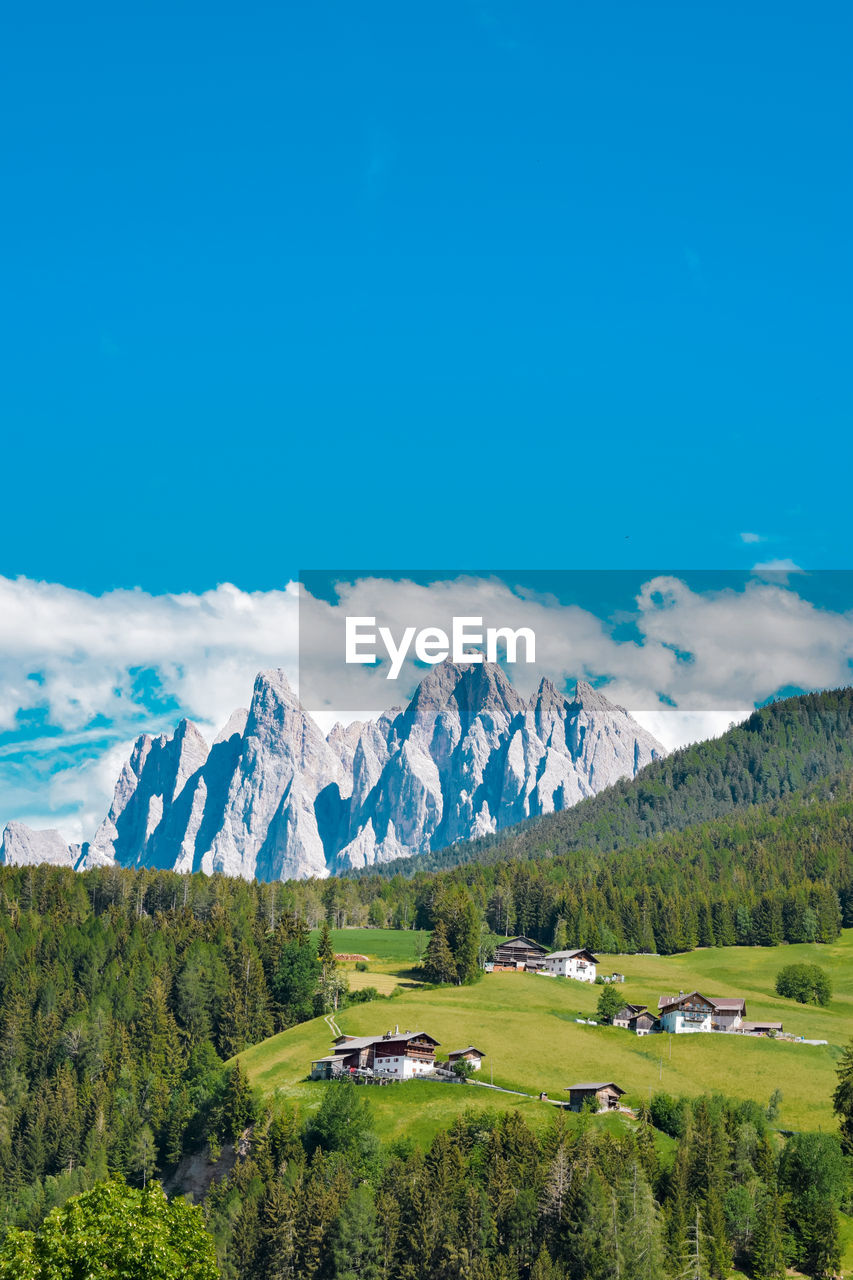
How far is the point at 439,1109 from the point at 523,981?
174 feet

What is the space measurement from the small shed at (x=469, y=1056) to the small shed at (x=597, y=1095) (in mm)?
12734

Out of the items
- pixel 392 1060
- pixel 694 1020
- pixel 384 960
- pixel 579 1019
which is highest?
pixel 384 960

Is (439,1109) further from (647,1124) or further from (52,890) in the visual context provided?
(52,890)

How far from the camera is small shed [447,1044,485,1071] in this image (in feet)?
380

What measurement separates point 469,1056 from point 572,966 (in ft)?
171

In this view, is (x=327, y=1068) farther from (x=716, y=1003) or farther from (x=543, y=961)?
(x=543, y=961)

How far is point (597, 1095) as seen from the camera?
10481cm

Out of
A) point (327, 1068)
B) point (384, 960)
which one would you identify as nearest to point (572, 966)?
point (384, 960)

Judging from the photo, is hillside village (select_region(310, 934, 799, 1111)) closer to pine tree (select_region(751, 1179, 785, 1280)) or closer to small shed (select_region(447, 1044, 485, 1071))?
small shed (select_region(447, 1044, 485, 1071))

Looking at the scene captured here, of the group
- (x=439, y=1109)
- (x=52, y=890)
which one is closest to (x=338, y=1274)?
(x=439, y=1109)

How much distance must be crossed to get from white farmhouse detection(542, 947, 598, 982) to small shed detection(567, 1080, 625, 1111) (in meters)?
58.4

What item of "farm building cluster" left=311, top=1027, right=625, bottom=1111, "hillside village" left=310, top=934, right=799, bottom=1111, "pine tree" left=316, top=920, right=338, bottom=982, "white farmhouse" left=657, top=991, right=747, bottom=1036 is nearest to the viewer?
"hillside village" left=310, top=934, right=799, bottom=1111

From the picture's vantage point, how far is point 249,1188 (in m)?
94.7

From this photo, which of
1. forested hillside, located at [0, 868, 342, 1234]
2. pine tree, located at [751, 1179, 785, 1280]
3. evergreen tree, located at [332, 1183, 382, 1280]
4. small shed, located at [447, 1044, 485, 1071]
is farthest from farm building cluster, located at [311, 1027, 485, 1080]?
pine tree, located at [751, 1179, 785, 1280]
